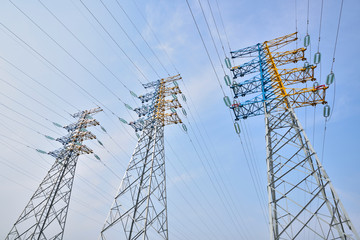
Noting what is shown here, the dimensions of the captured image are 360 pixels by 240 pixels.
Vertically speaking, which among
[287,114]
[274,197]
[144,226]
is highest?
[287,114]

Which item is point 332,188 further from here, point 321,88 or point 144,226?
point 144,226

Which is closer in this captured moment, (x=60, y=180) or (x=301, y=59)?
(x=301, y=59)

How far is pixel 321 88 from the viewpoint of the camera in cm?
1041

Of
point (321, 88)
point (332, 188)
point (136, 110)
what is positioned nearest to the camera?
point (332, 188)

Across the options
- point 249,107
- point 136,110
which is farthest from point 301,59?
point 136,110

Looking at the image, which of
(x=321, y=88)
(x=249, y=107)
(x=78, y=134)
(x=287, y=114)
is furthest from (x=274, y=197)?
(x=78, y=134)

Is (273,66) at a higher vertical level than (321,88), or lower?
higher

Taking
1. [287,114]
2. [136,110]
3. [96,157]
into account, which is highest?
[136,110]

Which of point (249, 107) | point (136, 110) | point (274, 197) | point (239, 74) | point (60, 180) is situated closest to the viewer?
point (274, 197)

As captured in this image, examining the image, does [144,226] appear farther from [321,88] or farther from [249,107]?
[321,88]

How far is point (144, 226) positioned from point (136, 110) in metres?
11.6

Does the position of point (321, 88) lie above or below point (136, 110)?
below

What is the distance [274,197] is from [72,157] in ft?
62.3

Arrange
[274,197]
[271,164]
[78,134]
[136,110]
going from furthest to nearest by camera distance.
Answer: [78,134], [136,110], [271,164], [274,197]
